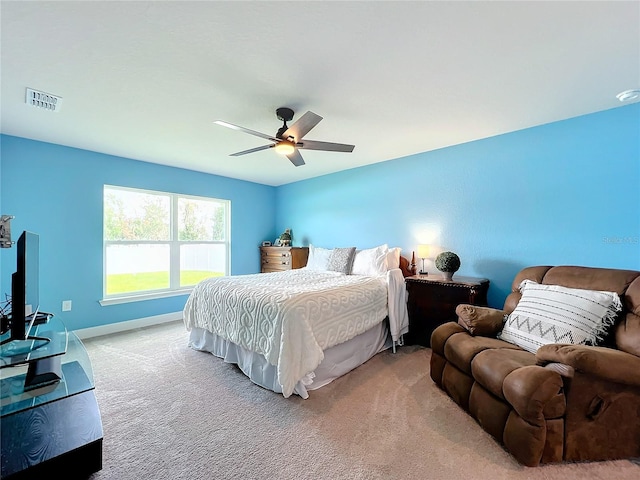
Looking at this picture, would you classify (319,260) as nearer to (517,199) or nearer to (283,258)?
(283,258)

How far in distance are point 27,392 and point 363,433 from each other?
6.27 feet

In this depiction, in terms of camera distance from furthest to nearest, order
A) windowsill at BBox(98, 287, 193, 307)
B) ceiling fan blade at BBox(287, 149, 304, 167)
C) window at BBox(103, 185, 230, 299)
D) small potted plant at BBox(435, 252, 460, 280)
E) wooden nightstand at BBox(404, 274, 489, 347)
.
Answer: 1. window at BBox(103, 185, 230, 299)
2. windowsill at BBox(98, 287, 193, 307)
3. small potted plant at BBox(435, 252, 460, 280)
4. wooden nightstand at BBox(404, 274, 489, 347)
5. ceiling fan blade at BBox(287, 149, 304, 167)

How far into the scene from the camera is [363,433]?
1761mm

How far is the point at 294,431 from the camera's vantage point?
5.85 feet

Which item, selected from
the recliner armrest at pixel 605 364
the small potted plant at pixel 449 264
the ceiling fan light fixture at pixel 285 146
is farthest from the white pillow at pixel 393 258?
the recliner armrest at pixel 605 364

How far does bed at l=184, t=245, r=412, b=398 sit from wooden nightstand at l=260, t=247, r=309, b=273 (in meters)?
1.43

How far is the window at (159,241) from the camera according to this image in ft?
12.7

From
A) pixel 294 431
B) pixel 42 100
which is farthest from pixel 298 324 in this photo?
pixel 42 100

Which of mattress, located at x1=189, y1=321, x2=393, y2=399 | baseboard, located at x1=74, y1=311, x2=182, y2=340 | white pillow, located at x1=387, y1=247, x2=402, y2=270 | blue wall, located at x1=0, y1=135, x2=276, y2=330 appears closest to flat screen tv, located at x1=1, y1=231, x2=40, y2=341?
mattress, located at x1=189, y1=321, x2=393, y2=399

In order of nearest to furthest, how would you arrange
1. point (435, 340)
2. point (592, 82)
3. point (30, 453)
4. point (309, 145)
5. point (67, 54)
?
point (30, 453) → point (67, 54) → point (592, 82) → point (435, 340) → point (309, 145)

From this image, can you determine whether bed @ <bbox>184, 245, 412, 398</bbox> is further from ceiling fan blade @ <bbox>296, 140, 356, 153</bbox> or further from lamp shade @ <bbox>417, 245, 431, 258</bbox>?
ceiling fan blade @ <bbox>296, 140, 356, 153</bbox>

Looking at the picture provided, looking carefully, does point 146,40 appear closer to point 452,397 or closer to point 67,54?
point 67,54

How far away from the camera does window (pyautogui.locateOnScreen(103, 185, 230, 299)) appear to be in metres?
3.88

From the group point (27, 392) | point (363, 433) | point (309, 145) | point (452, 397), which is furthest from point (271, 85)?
point (452, 397)
